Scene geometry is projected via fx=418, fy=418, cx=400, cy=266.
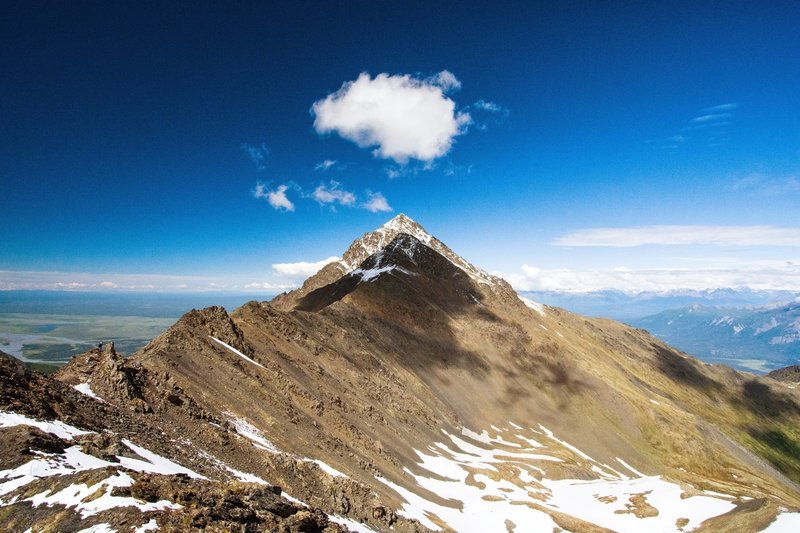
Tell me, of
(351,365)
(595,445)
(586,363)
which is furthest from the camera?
(586,363)

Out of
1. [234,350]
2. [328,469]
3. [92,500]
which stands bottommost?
[328,469]

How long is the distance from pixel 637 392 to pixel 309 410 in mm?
142135

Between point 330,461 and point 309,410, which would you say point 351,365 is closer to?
point 309,410

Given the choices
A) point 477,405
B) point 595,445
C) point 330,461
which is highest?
point 330,461

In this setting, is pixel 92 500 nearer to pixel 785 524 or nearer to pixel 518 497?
pixel 518 497

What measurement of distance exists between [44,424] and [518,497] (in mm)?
66849

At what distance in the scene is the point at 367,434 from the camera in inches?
2719

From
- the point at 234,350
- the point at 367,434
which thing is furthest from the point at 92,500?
the point at 367,434

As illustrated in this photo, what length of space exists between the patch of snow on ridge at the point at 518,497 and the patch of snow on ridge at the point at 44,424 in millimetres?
33322

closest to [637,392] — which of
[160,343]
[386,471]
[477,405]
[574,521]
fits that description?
[477,405]

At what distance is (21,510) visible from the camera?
16.9 m

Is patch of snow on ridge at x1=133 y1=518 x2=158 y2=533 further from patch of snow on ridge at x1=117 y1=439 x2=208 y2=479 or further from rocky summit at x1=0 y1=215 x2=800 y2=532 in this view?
patch of snow on ridge at x1=117 y1=439 x2=208 y2=479

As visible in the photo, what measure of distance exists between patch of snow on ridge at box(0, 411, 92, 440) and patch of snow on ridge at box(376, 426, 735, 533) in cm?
3332

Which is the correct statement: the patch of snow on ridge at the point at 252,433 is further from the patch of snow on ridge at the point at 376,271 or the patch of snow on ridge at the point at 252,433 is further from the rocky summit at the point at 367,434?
the patch of snow on ridge at the point at 376,271
